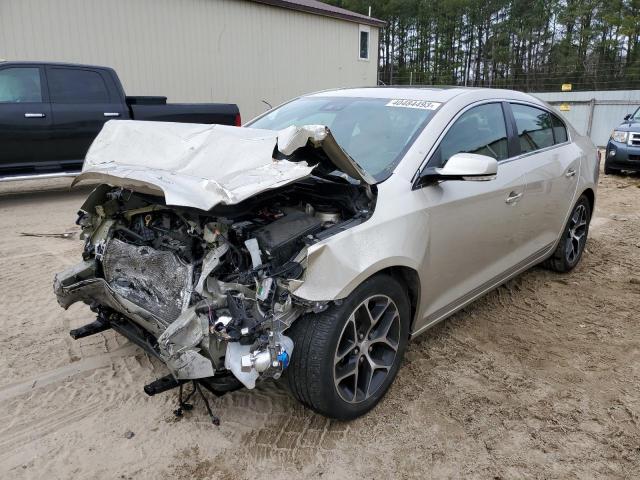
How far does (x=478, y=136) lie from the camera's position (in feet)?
11.8

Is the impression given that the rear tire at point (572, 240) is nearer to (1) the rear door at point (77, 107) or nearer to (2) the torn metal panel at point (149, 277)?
(2) the torn metal panel at point (149, 277)

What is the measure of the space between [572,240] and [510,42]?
1736 inches

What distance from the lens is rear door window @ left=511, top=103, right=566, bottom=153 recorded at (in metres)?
4.09

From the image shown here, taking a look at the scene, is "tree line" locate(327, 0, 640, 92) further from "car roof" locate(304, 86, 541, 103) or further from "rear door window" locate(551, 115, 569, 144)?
"car roof" locate(304, 86, 541, 103)

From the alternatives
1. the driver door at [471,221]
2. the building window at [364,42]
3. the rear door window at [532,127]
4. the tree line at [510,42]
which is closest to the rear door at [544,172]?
the rear door window at [532,127]

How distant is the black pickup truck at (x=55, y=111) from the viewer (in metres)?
7.76

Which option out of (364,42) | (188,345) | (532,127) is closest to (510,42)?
(364,42)

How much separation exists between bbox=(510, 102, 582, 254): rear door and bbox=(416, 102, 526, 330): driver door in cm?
17

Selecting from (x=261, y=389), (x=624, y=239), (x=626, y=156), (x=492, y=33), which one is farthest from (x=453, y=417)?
(x=492, y=33)

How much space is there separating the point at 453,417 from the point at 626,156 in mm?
10642

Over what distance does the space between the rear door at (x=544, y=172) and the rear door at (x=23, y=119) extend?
6978 mm

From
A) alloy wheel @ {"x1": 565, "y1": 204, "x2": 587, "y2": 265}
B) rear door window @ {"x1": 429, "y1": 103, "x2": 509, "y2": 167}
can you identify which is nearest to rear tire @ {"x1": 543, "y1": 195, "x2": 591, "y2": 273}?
alloy wheel @ {"x1": 565, "y1": 204, "x2": 587, "y2": 265}

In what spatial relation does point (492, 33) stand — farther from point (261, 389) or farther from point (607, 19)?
point (261, 389)

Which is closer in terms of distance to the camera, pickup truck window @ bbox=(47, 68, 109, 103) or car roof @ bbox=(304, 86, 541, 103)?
car roof @ bbox=(304, 86, 541, 103)
